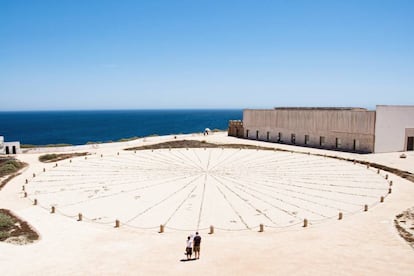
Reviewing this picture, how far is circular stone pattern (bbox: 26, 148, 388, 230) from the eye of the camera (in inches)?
821

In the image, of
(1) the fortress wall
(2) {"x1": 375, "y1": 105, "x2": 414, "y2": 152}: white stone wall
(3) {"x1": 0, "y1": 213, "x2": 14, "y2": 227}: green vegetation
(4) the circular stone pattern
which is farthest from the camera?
(1) the fortress wall

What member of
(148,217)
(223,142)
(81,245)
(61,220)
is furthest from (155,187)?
(223,142)

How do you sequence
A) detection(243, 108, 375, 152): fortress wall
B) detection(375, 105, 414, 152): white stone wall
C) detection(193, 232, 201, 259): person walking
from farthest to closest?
detection(243, 108, 375, 152): fortress wall → detection(375, 105, 414, 152): white stone wall → detection(193, 232, 201, 259): person walking

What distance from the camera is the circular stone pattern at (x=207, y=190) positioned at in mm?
20859

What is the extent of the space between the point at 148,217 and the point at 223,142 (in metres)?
33.2

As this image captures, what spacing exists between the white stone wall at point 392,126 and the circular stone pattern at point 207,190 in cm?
842

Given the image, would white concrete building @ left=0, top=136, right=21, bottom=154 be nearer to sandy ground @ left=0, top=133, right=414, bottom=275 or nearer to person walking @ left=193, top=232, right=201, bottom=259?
sandy ground @ left=0, top=133, right=414, bottom=275

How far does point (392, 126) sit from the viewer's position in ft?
140

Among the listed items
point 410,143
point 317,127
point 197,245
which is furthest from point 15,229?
point 410,143

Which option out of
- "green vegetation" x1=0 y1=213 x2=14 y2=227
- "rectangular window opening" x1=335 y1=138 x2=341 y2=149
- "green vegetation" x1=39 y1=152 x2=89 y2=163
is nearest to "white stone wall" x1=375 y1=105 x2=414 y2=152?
"rectangular window opening" x1=335 y1=138 x2=341 y2=149

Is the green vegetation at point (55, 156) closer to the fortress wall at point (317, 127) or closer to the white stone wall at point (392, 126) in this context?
the fortress wall at point (317, 127)

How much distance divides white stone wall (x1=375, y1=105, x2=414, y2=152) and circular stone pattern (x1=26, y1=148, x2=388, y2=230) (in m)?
8.42

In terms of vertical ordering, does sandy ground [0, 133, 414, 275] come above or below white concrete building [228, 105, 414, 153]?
below

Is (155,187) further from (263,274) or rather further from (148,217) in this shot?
(263,274)
